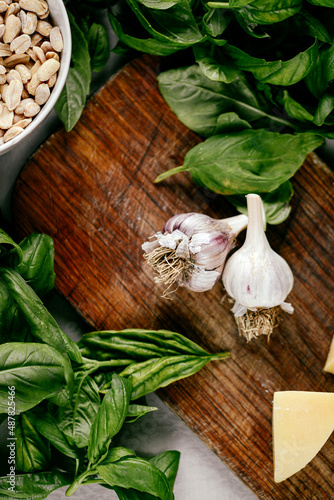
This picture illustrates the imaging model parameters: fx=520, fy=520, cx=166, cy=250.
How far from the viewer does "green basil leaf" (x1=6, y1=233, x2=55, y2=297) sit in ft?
2.82

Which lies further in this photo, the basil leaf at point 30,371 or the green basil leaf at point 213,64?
the green basil leaf at point 213,64

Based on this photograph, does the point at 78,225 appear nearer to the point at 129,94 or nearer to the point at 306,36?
the point at 129,94

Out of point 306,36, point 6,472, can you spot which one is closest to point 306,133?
point 306,36

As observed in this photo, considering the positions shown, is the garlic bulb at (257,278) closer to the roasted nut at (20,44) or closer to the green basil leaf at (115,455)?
the green basil leaf at (115,455)

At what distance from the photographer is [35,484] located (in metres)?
0.85

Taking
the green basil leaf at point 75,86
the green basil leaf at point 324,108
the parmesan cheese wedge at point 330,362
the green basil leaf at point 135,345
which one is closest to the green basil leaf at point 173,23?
the green basil leaf at point 75,86

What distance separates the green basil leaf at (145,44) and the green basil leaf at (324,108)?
253mm

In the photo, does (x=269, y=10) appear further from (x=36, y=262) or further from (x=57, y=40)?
(x=36, y=262)

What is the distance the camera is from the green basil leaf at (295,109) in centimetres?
87

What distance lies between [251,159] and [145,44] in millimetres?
263

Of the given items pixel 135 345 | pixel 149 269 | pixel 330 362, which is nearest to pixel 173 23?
pixel 149 269

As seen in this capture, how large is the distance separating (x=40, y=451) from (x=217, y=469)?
36cm

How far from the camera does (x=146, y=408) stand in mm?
880

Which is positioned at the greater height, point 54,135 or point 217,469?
point 54,135
